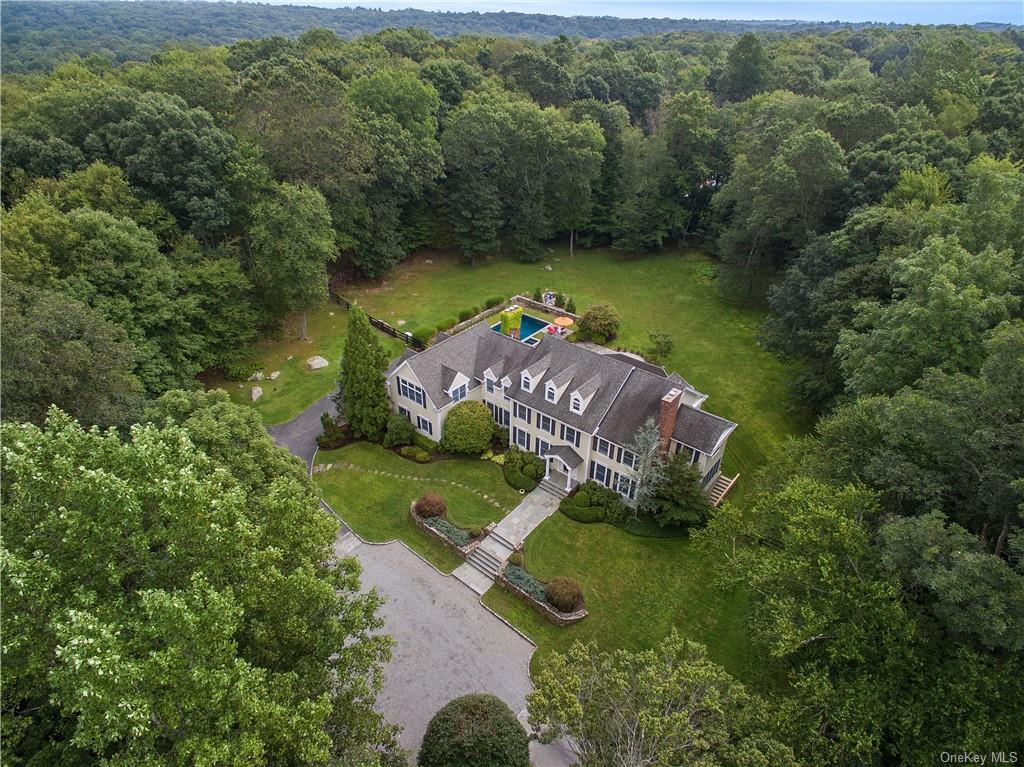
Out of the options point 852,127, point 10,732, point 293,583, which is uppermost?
point 852,127

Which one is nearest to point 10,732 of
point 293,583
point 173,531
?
point 173,531

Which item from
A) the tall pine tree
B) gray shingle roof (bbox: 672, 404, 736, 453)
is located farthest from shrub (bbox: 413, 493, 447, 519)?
gray shingle roof (bbox: 672, 404, 736, 453)

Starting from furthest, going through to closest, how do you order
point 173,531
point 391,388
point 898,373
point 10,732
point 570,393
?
point 391,388
point 570,393
point 898,373
point 173,531
point 10,732

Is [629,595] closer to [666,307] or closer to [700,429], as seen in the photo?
[700,429]

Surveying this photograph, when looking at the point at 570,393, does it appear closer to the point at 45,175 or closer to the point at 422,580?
the point at 422,580

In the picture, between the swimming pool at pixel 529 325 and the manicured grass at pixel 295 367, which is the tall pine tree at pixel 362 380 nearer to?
the manicured grass at pixel 295 367
